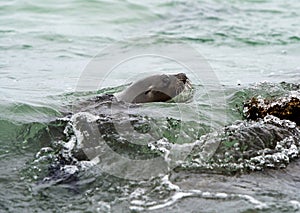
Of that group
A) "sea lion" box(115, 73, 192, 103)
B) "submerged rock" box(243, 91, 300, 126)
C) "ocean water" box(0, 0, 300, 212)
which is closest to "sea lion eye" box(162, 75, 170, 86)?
"sea lion" box(115, 73, 192, 103)

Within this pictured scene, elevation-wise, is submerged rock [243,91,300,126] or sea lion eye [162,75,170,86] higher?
sea lion eye [162,75,170,86]

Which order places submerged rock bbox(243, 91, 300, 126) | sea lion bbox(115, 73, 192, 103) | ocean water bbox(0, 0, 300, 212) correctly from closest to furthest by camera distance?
ocean water bbox(0, 0, 300, 212) → submerged rock bbox(243, 91, 300, 126) → sea lion bbox(115, 73, 192, 103)

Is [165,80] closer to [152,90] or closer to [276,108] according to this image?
[152,90]

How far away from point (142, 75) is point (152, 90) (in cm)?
202

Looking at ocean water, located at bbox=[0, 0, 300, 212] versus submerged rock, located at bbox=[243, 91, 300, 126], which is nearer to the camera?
ocean water, located at bbox=[0, 0, 300, 212]

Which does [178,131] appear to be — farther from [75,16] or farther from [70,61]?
[75,16]

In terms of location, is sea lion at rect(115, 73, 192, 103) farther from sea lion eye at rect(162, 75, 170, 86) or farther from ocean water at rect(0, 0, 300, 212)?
ocean water at rect(0, 0, 300, 212)

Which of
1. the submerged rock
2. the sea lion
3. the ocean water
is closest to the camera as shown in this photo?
the ocean water

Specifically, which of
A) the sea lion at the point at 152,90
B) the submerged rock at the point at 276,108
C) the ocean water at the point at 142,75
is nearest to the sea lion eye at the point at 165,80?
the sea lion at the point at 152,90

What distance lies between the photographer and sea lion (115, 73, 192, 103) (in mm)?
5301

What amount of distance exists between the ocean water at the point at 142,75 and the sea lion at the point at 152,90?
168mm

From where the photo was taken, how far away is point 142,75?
7336 mm

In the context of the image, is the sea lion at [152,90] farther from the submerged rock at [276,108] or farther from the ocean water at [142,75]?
the submerged rock at [276,108]

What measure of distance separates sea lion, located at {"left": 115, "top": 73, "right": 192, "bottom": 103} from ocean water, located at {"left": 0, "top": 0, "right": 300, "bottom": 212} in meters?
0.17
